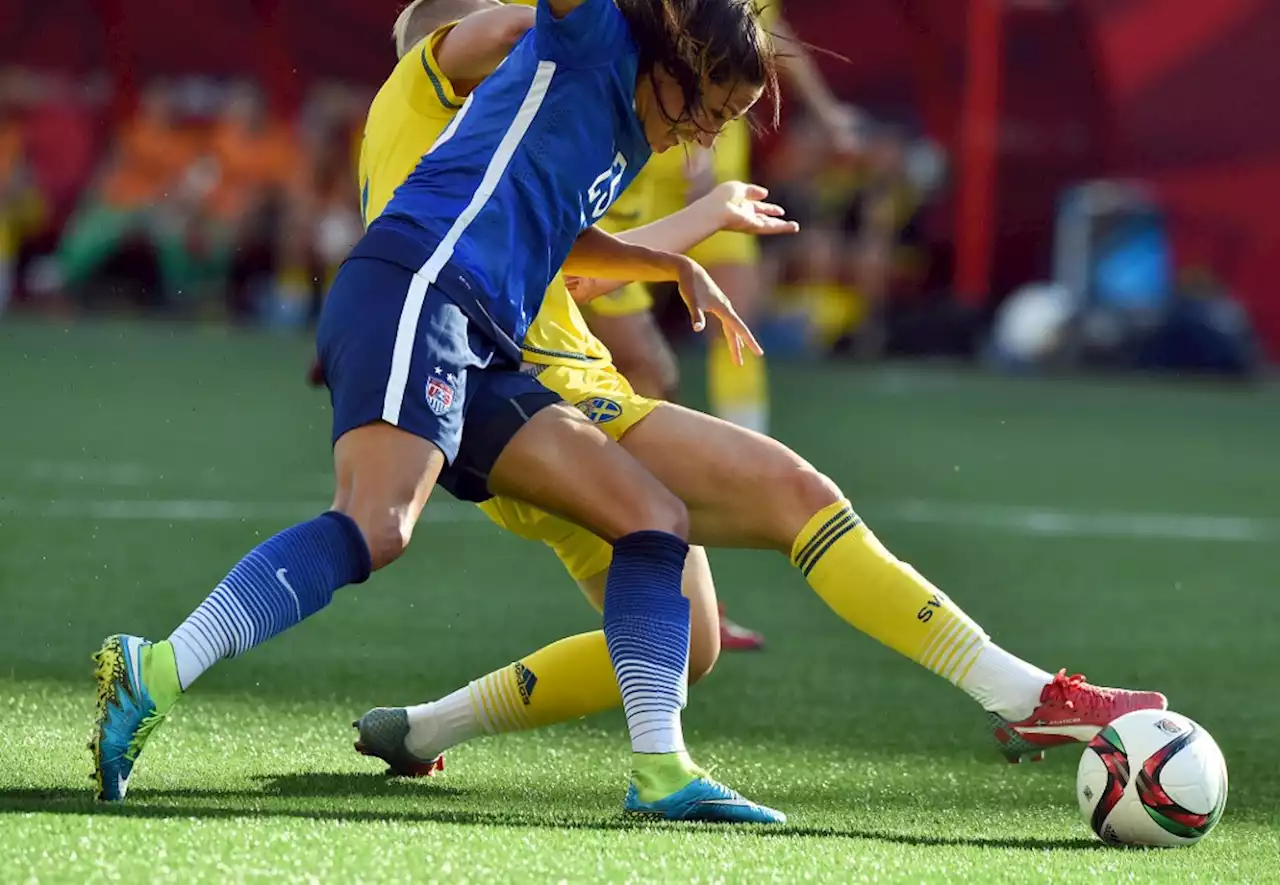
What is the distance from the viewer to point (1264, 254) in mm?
19000

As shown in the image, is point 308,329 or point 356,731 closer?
point 356,731

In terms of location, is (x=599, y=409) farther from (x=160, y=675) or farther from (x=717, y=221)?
(x=160, y=675)

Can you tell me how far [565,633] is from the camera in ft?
19.8

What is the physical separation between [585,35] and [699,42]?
0.18 metres

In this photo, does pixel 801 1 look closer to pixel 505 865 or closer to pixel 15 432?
pixel 15 432

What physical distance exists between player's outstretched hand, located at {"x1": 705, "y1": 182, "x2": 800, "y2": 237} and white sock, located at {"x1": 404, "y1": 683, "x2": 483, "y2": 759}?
3.24 ft

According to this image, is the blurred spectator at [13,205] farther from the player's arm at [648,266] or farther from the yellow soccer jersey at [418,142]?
the player's arm at [648,266]

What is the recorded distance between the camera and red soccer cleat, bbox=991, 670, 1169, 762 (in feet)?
12.7

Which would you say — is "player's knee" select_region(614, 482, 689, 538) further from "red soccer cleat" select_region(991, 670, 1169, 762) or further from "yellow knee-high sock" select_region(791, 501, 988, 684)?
"red soccer cleat" select_region(991, 670, 1169, 762)

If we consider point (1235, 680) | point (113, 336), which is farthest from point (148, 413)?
point (1235, 680)

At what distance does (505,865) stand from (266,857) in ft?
1.05

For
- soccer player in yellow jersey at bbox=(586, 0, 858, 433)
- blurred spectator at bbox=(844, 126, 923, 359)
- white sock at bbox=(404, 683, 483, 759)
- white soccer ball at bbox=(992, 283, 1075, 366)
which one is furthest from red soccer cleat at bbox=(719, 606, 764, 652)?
blurred spectator at bbox=(844, 126, 923, 359)

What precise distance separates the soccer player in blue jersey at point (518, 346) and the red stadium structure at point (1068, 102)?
15205mm

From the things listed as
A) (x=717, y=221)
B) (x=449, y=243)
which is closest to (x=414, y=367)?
(x=449, y=243)
